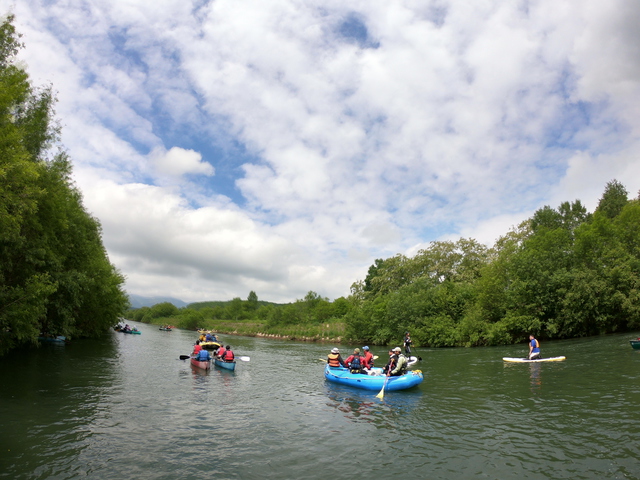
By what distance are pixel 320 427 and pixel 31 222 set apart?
21067mm

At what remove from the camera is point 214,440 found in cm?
1071

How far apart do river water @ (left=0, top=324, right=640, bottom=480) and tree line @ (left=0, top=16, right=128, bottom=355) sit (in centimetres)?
426

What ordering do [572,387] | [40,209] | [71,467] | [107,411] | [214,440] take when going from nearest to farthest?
[71,467]
[214,440]
[107,411]
[572,387]
[40,209]

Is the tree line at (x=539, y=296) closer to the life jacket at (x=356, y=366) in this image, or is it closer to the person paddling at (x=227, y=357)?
the life jacket at (x=356, y=366)

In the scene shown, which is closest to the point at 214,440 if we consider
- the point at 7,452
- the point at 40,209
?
the point at 7,452

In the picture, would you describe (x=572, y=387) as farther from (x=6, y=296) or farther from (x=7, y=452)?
(x=6, y=296)

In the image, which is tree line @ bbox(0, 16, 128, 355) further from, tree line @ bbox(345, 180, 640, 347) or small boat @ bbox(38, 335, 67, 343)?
tree line @ bbox(345, 180, 640, 347)

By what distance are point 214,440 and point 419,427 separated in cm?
632

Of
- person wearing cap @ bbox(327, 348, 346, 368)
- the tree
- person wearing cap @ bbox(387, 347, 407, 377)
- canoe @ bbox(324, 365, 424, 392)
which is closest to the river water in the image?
canoe @ bbox(324, 365, 424, 392)

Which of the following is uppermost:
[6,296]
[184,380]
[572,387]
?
[6,296]

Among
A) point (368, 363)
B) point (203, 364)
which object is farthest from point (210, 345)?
point (368, 363)

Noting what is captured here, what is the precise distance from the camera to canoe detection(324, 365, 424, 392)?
1702cm

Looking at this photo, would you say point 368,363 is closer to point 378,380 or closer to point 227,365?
point 378,380

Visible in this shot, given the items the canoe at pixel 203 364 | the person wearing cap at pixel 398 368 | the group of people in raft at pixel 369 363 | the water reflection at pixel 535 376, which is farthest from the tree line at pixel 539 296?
the canoe at pixel 203 364
